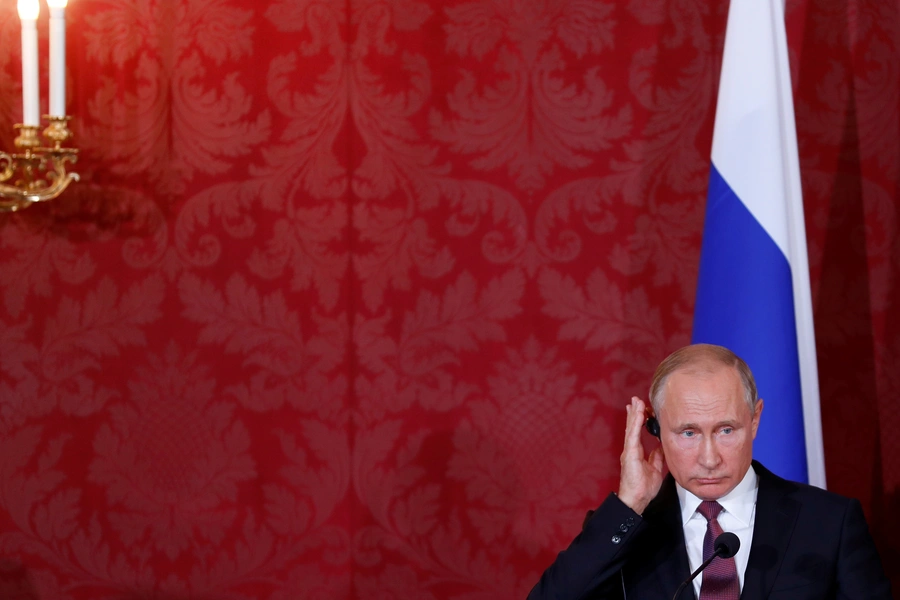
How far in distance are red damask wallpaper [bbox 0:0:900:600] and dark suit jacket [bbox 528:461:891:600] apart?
0.90 metres

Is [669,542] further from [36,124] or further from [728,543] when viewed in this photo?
[36,124]

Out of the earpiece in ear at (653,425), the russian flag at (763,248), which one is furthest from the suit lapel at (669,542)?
the russian flag at (763,248)

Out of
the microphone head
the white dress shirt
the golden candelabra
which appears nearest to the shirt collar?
the white dress shirt

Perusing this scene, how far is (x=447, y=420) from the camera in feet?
9.57

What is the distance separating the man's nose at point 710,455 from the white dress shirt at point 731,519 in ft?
0.30

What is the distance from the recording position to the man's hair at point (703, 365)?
6.43ft

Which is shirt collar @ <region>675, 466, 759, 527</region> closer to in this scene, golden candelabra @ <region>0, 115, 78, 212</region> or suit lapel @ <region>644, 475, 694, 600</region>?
suit lapel @ <region>644, 475, 694, 600</region>

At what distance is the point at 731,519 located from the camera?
6.49ft

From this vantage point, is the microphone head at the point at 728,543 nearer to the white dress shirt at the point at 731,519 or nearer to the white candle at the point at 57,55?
the white dress shirt at the point at 731,519

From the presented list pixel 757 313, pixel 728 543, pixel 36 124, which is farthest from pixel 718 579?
pixel 36 124

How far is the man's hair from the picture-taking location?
6.43ft

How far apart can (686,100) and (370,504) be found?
1.49 m

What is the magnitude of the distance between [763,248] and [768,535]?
820mm

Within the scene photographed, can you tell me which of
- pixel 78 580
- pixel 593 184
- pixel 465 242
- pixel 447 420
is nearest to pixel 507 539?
pixel 447 420
